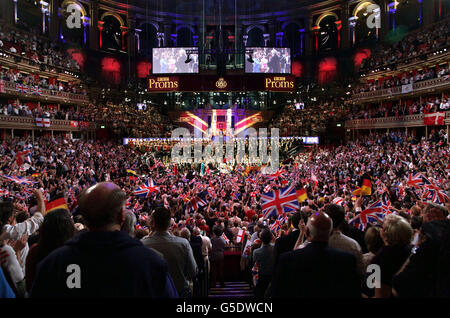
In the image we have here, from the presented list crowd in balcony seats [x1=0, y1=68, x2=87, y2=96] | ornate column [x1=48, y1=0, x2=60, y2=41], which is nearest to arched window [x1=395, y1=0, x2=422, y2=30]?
crowd in balcony seats [x1=0, y1=68, x2=87, y2=96]

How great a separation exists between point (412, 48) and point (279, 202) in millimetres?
33633

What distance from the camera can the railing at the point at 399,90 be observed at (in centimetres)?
2952

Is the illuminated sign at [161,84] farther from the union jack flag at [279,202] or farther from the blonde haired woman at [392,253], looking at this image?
the blonde haired woman at [392,253]

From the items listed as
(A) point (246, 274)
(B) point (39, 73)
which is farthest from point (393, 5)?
(A) point (246, 274)

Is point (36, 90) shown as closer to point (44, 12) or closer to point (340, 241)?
point (44, 12)

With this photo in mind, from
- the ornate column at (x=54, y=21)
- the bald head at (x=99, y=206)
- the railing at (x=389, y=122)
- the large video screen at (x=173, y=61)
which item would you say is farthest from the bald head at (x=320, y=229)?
the ornate column at (x=54, y=21)

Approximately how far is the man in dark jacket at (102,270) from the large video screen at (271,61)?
4403 centimetres

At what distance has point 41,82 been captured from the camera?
36562 mm

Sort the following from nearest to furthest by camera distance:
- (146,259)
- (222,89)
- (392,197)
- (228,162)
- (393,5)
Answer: (146,259) < (392,197) < (228,162) < (393,5) < (222,89)

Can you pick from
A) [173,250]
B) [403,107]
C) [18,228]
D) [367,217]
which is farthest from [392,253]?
[403,107]

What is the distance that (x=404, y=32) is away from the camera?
42.9 metres

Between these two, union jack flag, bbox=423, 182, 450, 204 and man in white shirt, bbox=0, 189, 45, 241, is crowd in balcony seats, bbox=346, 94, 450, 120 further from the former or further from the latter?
man in white shirt, bbox=0, 189, 45, 241
